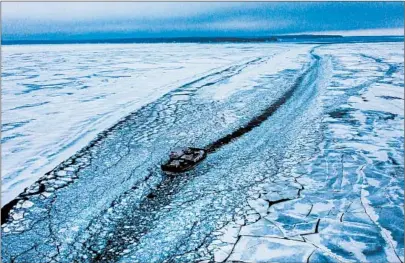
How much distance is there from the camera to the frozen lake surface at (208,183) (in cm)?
322

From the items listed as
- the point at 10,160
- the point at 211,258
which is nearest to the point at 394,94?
the point at 211,258

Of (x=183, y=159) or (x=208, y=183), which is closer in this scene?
(x=208, y=183)

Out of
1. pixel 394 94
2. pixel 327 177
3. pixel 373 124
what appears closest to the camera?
pixel 327 177

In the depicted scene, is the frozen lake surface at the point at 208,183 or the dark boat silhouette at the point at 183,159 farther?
the dark boat silhouette at the point at 183,159

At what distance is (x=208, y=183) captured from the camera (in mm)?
4453

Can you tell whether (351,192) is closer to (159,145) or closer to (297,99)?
(159,145)

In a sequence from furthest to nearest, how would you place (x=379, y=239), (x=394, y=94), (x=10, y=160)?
(x=394, y=94) → (x=10, y=160) → (x=379, y=239)

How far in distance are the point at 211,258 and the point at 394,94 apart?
29.0 feet

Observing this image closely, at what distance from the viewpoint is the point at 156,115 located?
25.6 ft

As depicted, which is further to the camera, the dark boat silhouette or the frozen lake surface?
the dark boat silhouette

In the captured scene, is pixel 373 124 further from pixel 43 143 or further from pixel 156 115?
pixel 43 143

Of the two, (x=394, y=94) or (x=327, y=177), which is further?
(x=394, y=94)

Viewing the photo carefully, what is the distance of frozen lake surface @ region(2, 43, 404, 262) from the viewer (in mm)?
3223

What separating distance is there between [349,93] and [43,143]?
26.6ft
